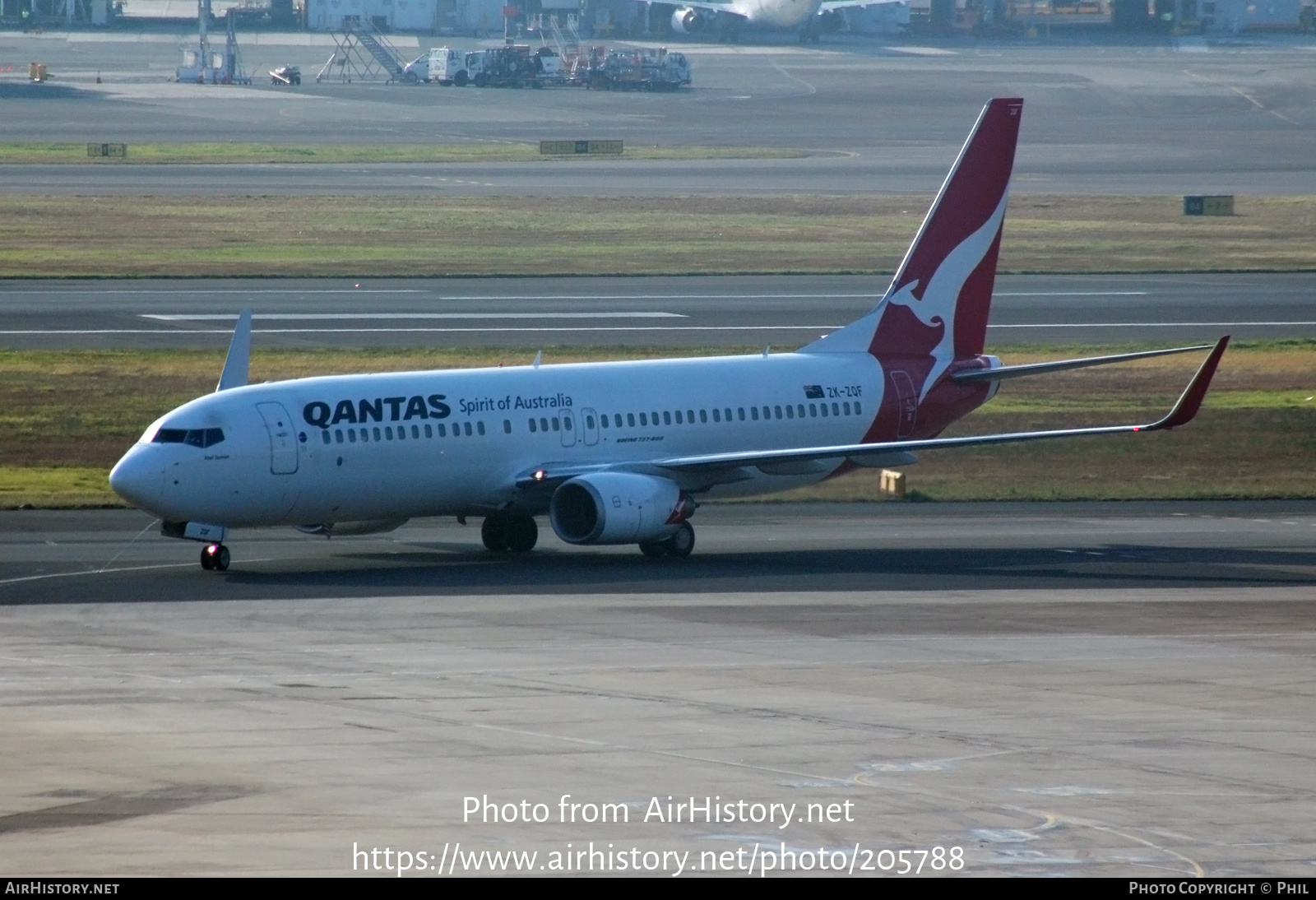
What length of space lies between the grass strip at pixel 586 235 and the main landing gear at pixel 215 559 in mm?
52025

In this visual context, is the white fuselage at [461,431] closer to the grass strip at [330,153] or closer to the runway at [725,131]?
the runway at [725,131]

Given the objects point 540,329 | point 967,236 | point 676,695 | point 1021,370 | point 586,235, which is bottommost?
point 540,329

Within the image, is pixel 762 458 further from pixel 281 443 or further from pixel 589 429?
pixel 281 443

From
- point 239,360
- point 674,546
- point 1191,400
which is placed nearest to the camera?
point 1191,400

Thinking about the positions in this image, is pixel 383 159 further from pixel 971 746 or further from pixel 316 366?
pixel 971 746

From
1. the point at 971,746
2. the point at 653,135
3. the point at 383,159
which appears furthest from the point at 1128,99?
the point at 971,746

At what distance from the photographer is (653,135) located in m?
163

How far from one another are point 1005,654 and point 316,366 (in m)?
37.0

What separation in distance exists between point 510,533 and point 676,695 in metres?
15.5

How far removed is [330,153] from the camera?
146 metres

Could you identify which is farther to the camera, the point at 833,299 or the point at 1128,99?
the point at 1128,99

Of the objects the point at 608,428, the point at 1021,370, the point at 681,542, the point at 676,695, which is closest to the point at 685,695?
the point at 676,695

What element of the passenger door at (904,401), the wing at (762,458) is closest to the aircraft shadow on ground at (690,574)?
the wing at (762,458)

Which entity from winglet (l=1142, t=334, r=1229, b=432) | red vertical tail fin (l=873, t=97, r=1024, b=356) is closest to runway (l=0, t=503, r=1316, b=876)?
winglet (l=1142, t=334, r=1229, b=432)
